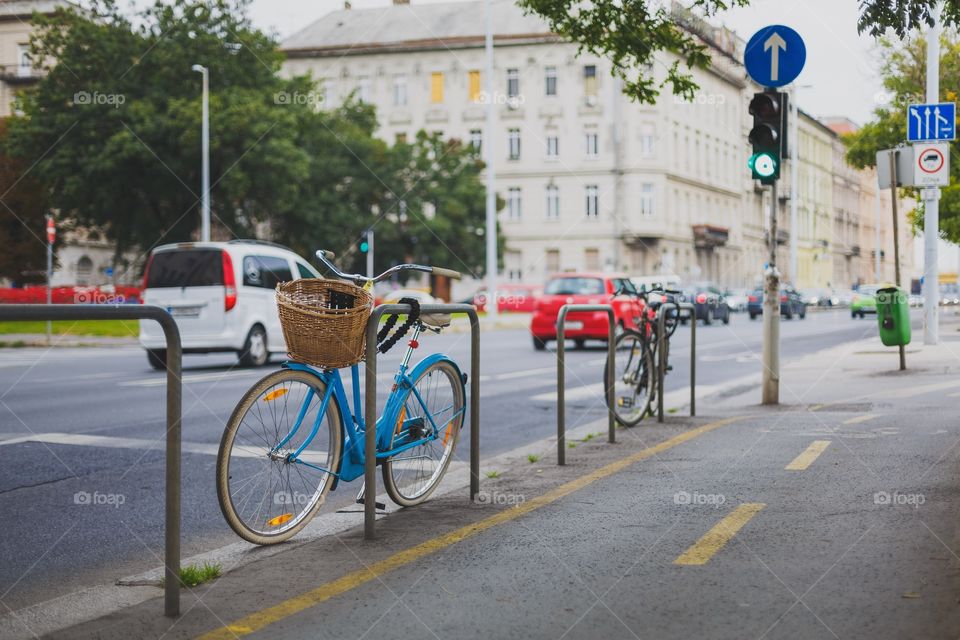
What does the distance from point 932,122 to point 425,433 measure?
1199cm

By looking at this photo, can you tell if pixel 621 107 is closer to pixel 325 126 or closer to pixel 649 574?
pixel 325 126

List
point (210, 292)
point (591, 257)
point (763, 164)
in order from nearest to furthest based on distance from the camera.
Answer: point (763, 164) < point (210, 292) < point (591, 257)

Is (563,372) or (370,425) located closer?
(370,425)

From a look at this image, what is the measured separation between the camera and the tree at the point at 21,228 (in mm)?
48562

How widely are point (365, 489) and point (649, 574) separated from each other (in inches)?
57.3

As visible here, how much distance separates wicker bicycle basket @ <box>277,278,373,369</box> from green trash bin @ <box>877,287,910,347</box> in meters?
12.5

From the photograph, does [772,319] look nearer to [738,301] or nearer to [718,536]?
[718,536]

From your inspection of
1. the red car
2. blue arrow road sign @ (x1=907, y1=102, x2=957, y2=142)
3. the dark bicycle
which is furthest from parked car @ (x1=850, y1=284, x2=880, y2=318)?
the dark bicycle

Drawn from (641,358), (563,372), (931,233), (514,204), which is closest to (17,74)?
(514,204)

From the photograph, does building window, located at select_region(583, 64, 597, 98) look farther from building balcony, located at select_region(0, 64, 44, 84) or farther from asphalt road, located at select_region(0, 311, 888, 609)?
asphalt road, located at select_region(0, 311, 888, 609)

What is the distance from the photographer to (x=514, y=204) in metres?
75.6

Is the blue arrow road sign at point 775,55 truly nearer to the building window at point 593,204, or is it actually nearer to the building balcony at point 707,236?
the building window at point 593,204

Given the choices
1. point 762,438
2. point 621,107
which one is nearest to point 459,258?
point 621,107

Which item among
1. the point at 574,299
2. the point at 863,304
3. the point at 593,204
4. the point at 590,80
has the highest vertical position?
the point at 590,80
